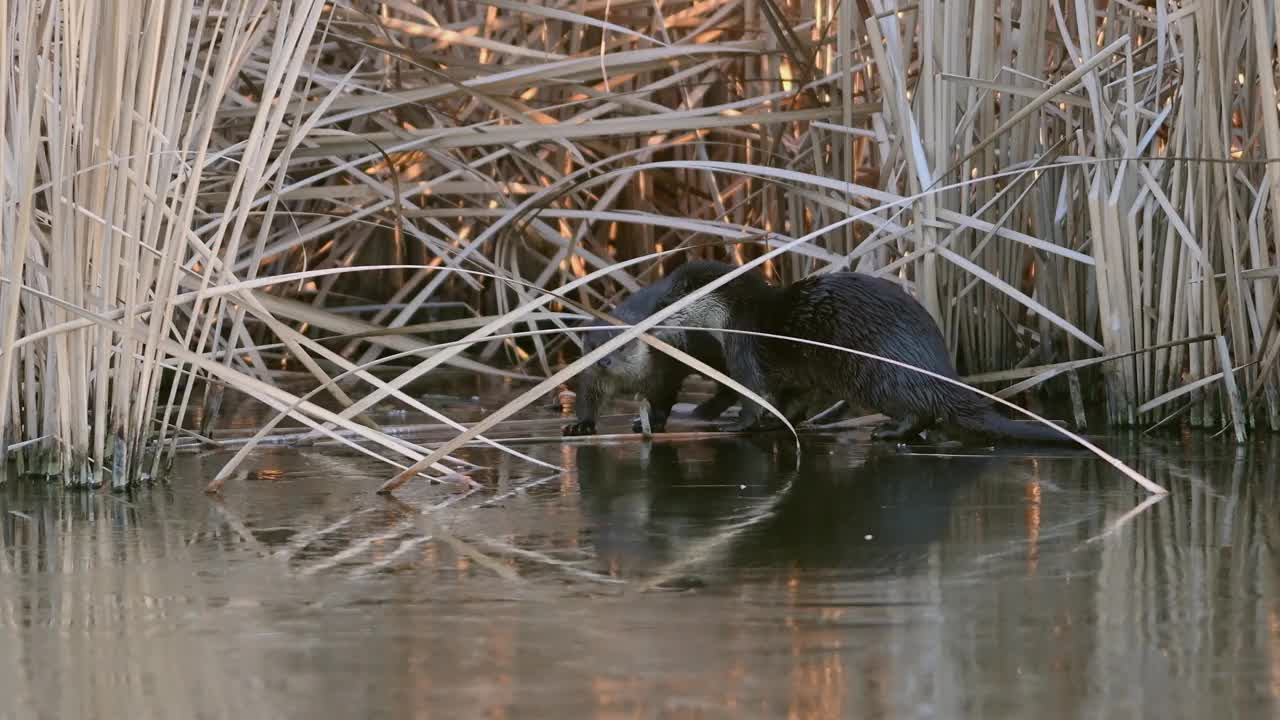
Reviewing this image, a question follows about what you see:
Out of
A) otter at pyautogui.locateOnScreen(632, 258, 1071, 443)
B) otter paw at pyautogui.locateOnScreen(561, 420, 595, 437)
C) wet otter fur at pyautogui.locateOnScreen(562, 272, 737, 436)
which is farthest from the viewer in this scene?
wet otter fur at pyautogui.locateOnScreen(562, 272, 737, 436)

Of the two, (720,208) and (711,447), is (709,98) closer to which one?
(720,208)

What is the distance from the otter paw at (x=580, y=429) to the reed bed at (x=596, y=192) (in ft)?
1.17

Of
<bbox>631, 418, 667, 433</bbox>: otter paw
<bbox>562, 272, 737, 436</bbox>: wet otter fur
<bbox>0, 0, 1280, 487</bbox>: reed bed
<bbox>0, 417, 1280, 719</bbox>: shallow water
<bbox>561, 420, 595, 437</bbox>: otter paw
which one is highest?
<bbox>0, 0, 1280, 487</bbox>: reed bed

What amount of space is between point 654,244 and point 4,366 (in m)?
3.45


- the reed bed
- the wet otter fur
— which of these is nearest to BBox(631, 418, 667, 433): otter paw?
the wet otter fur

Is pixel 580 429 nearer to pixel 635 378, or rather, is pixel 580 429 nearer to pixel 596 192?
pixel 635 378

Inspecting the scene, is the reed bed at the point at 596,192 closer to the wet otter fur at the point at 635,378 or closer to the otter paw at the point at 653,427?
the wet otter fur at the point at 635,378

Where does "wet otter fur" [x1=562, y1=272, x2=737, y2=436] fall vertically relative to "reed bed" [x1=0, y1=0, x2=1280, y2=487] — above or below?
below

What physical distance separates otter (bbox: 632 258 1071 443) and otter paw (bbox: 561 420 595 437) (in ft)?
1.13

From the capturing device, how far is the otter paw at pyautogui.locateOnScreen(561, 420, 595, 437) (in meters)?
4.10

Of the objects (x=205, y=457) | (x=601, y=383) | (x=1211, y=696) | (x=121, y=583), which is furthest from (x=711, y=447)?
(x=1211, y=696)

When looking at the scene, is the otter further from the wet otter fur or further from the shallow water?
the shallow water

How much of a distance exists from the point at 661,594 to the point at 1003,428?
1.55 meters

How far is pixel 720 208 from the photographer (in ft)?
18.2
